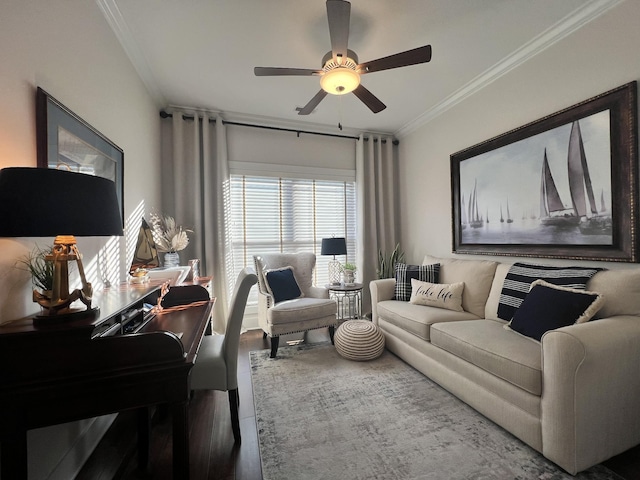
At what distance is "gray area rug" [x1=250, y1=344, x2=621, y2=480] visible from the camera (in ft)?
4.59

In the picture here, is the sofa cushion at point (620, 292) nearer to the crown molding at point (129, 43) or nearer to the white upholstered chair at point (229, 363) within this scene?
the white upholstered chair at point (229, 363)

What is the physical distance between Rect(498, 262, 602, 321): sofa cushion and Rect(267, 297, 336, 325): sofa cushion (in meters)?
1.57

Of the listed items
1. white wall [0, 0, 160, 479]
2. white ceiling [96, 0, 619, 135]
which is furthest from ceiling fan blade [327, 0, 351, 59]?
white wall [0, 0, 160, 479]

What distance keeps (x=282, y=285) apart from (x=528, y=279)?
7.41 feet

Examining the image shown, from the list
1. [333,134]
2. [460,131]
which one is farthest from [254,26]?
[460,131]

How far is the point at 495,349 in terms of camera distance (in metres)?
1.70

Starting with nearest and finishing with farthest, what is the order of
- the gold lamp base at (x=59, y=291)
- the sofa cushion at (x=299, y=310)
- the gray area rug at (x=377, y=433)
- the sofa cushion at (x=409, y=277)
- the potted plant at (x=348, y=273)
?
1. the gold lamp base at (x=59, y=291)
2. the gray area rug at (x=377, y=433)
3. the sofa cushion at (x=299, y=310)
4. the sofa cushion at (x=409, y=277)
5. the potted plant at (x=348, y=273)

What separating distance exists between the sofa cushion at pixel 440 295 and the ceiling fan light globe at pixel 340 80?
194cm

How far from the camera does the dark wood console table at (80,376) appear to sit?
0.89 meters

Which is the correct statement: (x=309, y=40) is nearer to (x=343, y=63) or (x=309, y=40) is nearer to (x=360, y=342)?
(x=343, y=63)

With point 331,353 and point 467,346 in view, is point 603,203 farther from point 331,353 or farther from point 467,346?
point 331,353

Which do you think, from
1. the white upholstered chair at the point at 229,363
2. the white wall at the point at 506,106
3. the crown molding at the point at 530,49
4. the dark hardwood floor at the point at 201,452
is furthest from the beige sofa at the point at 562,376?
the crown molding at the point at 530,49

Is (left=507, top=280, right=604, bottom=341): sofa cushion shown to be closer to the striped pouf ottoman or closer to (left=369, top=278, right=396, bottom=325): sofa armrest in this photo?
the striped pouf ottoman

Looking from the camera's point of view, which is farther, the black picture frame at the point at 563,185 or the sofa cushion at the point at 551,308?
the black picture frame at the point at 563,185
